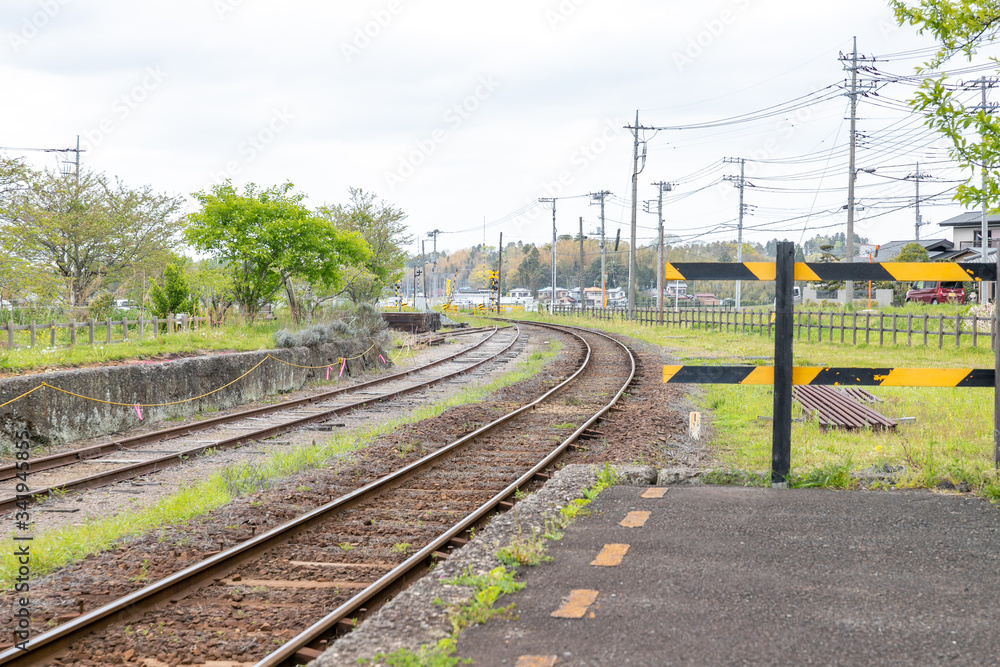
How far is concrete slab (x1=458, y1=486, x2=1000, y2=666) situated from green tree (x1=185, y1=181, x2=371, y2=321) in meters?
18.7

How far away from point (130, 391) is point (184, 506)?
6.70 metres

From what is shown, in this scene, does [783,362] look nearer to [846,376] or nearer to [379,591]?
[846,376]

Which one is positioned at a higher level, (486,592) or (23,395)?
(23,395)

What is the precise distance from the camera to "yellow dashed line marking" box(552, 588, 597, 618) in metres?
3.75

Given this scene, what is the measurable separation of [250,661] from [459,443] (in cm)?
586

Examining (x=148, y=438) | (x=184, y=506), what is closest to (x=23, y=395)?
(x=148, y=438)

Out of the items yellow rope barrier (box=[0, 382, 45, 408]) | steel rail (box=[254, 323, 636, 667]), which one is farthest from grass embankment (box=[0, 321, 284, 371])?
steel rail (box=[254, 323, 636, 667])

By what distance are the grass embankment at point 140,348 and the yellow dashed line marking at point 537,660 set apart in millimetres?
12441

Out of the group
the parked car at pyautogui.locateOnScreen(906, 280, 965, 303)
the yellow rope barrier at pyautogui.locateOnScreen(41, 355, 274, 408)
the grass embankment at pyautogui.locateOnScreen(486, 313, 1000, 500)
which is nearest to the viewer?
the grass embankment at pyautogui.locateOnScreen(486, 313, 1000, 500)

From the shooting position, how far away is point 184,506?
7211mm

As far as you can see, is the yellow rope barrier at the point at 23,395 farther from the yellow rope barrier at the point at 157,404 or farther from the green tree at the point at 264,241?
the green tree at the point at 264,241

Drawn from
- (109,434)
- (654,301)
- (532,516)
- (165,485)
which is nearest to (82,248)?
(109,434)

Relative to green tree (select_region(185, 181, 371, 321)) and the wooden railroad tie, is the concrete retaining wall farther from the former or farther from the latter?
the wooden railroad tie

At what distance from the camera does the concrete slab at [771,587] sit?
333cm
